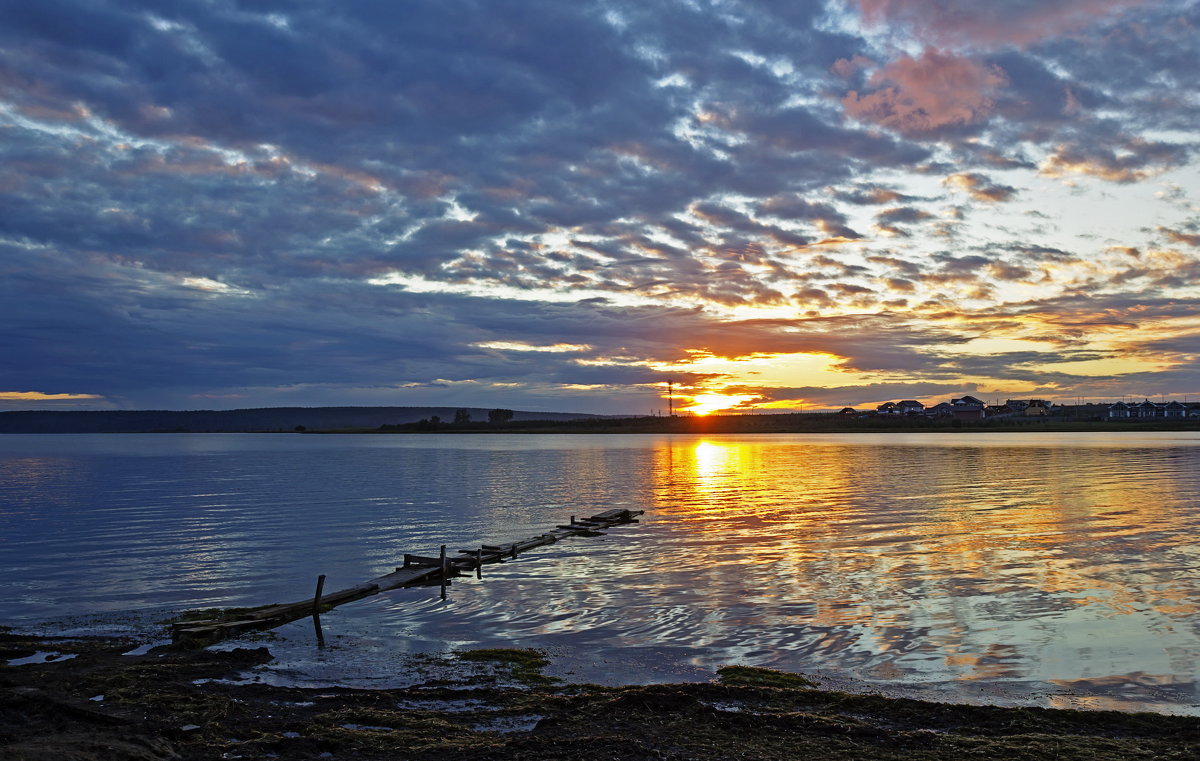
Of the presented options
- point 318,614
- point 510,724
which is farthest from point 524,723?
point 318,614

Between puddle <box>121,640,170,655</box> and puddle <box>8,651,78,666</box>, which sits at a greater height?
puddle <box>8,651,78,666</box>

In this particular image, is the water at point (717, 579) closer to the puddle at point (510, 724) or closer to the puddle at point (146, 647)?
the puddle at point (146, 647)

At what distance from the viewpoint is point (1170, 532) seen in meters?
33.1

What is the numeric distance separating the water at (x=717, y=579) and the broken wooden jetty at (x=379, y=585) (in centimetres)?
51

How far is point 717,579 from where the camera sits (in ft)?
82.0

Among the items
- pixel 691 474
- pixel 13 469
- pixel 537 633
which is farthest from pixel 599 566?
pixel 13 469

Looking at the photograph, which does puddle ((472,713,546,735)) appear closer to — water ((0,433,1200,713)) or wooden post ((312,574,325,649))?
water ((0,433,1200,713))

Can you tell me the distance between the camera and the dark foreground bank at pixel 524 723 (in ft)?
35.7

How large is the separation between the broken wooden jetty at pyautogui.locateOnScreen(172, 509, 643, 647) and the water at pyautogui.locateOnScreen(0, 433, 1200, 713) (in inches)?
20.0

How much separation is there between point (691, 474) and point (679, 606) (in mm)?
58105

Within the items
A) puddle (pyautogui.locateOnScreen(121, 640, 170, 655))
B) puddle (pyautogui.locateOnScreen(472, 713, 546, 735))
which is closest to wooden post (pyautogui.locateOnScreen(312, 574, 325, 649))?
puddle (pyautogui.locateOnScreen(121, 640, 170, 655))

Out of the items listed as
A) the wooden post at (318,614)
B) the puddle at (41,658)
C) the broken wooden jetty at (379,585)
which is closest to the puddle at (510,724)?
the wooden post at (318,614)

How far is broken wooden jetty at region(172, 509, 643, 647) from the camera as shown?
59.6ft

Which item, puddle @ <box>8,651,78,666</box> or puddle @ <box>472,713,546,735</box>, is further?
puddle @ <box>8,651,78,666</box>
